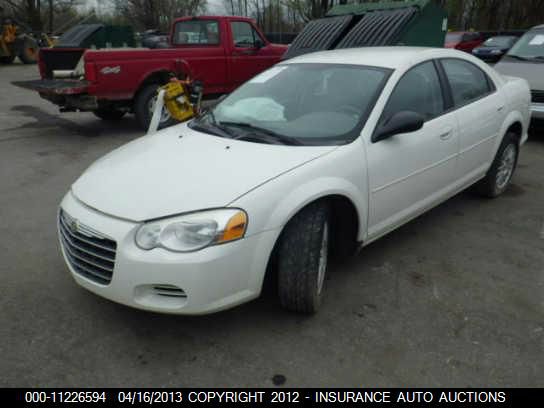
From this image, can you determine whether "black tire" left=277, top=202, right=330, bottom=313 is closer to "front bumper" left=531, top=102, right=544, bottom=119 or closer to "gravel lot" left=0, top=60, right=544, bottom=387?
"gravel lot" left=0, top=60, right=544, bottom=387

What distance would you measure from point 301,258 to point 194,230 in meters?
0.63

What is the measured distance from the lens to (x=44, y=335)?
2.66 meters

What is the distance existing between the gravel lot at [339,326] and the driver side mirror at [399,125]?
99 cm

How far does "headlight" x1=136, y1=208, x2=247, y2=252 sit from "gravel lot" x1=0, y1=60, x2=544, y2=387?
0.64m

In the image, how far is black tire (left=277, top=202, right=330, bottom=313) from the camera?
2.59 metres

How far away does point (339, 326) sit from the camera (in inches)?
109

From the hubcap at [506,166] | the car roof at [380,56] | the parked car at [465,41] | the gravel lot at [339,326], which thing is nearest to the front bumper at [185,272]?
the gravel lot at [339,326]

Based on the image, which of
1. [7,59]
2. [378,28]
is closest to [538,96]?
[378,28]

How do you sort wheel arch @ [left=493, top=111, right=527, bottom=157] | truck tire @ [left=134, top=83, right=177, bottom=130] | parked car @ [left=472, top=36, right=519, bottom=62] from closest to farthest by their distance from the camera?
1. wheel arch @ [left=493, top=111, right=527, bottom=157]
2. truck tire @ [left=134, top=83, right=177, bottom=130]
3. parked car @ [left=472, top=36, right=519, bottom=62]

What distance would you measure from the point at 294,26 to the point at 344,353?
2977cm

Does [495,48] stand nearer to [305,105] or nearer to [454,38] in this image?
[454,38]

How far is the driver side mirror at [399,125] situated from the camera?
2.97 m

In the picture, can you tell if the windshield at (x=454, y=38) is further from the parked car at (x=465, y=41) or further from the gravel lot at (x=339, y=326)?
the gravel lot at (x=339, y=326)

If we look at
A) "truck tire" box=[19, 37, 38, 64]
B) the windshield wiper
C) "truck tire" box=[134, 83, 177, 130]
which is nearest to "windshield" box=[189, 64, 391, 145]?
Result: the windshield wiper
